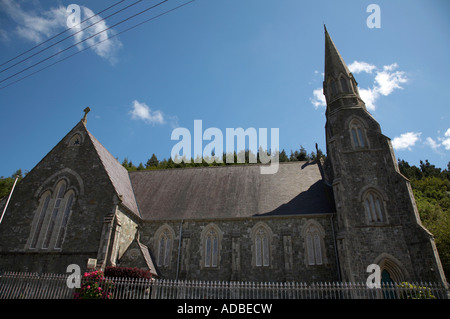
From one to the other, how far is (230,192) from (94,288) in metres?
12.6

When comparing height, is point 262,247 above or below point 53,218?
below

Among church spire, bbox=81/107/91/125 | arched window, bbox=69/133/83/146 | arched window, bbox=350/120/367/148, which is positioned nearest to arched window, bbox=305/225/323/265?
arched window, bbox=350/120/367/148

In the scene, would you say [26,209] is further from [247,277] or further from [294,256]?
[294,256]

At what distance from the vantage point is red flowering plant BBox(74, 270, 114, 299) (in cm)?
1381

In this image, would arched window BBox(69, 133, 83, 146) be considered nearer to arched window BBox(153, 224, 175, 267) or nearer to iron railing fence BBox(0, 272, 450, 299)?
arched window BBox(153, 224, 175, 267)

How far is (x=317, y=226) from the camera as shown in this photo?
1970 centimetres

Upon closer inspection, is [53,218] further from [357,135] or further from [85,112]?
[357,135]

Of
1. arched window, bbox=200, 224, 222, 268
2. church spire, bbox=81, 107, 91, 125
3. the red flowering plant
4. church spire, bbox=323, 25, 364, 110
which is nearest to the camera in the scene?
the red flowering plant

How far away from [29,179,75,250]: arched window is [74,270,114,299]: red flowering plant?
5.72m

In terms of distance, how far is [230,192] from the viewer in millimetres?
23859

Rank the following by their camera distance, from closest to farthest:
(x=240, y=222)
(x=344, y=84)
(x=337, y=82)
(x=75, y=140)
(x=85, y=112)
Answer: (x=240, y=222) → (x=75, y=140) → (x=85, y=112) → (x=344, y=84) → (x=337, y=82)

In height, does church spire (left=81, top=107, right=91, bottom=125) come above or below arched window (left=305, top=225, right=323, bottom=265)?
above

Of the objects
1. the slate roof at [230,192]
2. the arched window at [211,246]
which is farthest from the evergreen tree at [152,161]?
the arched window at [211,246]

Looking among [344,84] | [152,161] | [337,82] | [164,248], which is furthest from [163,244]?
[152,161]
